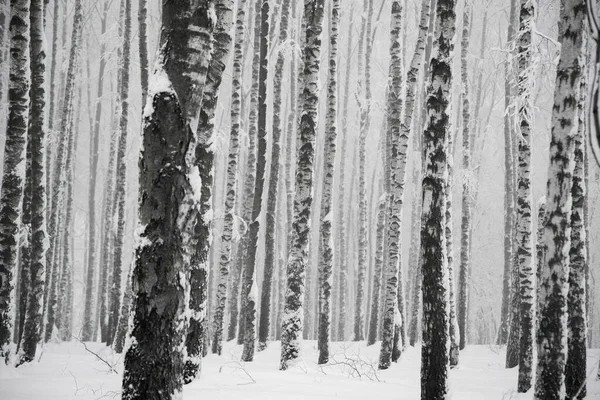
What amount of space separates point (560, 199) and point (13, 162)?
8794 mm

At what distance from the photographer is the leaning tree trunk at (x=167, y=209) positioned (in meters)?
3.23

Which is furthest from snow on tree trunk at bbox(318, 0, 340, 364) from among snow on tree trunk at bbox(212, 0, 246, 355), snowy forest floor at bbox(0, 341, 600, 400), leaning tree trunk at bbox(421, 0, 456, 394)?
leaning tree trunk at bbox(421, 0, 456, 394)

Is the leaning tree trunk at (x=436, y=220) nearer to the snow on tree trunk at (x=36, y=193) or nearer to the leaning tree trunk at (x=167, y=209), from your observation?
the leaning tree trunk at (x=167, y=209)

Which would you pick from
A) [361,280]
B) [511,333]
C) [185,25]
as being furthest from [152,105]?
[361,280]

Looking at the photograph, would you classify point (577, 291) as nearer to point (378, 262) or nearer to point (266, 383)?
point (266, 383)

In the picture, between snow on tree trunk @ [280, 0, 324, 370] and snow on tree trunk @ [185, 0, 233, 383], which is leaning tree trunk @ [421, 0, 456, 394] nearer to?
snow on tree trunk @ [185, 0, 233, 383]

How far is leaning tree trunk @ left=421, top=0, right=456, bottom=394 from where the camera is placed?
523cm

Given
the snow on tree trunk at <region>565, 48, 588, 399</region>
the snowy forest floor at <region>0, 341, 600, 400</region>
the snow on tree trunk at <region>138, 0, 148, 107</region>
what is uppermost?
the snow on tree trunk at <region>138, 0, 148, 107</region>

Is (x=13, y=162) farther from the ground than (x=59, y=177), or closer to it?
closer to it

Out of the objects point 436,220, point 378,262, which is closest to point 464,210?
point 378,262

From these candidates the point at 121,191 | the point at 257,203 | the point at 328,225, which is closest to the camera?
the point at 328,225

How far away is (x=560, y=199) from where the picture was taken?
540 centimetres

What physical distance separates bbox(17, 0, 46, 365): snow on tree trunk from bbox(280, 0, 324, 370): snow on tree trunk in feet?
15.7

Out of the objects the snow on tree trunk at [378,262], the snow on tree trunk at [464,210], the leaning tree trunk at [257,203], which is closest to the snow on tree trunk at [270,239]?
the leaning tree trunk at [257,203]
